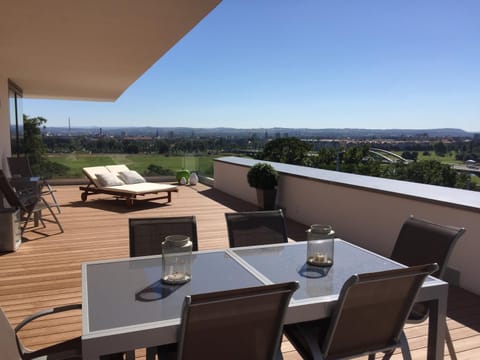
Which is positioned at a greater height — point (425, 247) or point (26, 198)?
point (425, 247)

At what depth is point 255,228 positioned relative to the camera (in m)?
2.60

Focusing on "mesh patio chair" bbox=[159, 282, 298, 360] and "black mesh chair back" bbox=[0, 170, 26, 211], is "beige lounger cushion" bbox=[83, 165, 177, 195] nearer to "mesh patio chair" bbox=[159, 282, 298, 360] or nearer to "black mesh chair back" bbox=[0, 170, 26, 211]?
"black mesh chair back" bbox=[0, 170, 26, 211]

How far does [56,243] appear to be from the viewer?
16.6 feet

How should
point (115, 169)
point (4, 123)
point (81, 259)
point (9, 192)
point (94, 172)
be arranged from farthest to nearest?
point (115, 169) < point (94, 172) < point (4, 123) < point (9, 192) < point (81, 259)

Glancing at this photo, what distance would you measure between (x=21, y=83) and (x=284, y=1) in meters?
6.31

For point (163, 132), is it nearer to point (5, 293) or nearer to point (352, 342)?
point (5, 293)

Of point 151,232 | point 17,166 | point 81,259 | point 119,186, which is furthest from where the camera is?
point 119,186

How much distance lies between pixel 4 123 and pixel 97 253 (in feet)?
15.9

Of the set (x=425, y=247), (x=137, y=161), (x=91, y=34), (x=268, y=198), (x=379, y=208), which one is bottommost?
(x=268, y=198)

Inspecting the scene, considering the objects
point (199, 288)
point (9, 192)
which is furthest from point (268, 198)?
point (199, 288)

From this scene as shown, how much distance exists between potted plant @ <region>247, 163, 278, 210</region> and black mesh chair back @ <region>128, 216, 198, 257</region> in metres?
4.52

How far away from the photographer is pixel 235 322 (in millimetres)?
1343

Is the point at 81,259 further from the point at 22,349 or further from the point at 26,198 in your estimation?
the point at 22,349

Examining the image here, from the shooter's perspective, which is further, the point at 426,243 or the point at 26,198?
the point at 26,198
